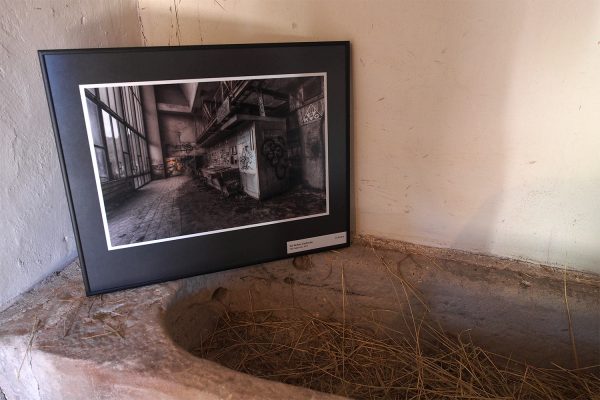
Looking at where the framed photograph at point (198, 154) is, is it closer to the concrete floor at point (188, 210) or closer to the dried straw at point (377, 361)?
the concrete floor at point (188, 210)

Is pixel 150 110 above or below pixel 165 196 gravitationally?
above

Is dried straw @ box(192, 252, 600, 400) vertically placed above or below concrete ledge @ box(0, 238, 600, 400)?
below

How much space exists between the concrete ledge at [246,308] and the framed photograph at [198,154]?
8 centimetres

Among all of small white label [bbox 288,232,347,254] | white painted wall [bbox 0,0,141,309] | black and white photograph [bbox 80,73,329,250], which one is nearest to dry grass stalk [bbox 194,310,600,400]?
small white label [bbox 288,232,347,254]

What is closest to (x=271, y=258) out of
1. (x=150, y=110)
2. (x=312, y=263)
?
(x=312, y=263)

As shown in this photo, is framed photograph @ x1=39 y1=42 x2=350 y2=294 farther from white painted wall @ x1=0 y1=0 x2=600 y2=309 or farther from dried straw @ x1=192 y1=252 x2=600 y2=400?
dried straw @ x1=192 y1=252 x2=600 y2=400

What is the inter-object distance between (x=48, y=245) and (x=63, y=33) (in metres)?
0.50

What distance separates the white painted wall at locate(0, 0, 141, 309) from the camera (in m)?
0.87

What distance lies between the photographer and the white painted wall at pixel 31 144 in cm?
87

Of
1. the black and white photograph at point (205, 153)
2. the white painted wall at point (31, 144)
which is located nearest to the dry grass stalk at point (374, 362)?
the black and white photograph at point (205, 153)

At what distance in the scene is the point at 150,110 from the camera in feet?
3.10

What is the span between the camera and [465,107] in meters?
1.01

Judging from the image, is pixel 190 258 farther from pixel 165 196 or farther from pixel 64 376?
pixel 64 376

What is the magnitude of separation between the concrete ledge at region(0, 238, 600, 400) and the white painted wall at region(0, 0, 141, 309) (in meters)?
0.07
